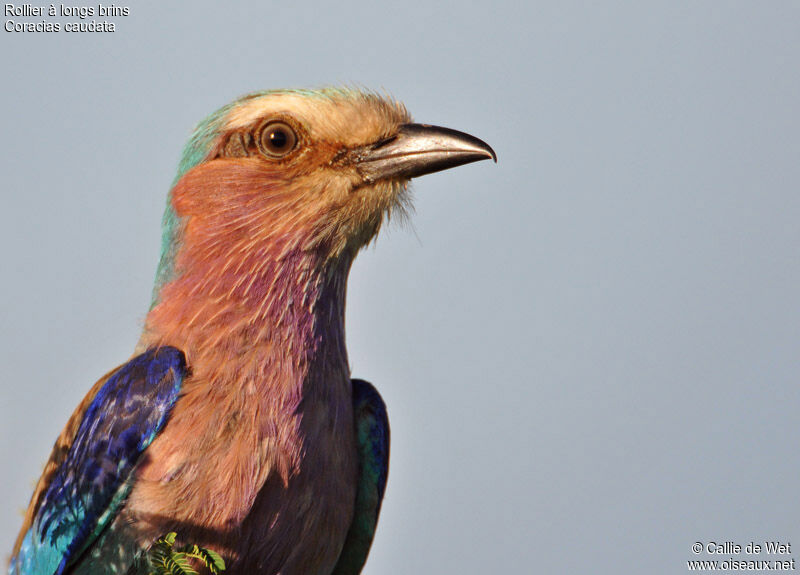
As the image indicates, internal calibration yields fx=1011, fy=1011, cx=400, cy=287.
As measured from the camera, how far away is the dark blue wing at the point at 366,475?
223 inches

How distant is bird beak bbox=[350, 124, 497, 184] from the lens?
5.18 meters

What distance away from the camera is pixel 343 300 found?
5.40 metres

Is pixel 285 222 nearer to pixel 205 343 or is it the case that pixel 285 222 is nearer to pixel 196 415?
pixel 205 343

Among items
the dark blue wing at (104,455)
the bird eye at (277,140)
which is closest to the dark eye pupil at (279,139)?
the bird eye at (277,140)

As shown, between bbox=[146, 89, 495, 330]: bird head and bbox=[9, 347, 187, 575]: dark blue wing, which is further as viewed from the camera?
bbox=[146, 89, 495, 330]: bird head

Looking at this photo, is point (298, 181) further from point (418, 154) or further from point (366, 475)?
point (366, 475)

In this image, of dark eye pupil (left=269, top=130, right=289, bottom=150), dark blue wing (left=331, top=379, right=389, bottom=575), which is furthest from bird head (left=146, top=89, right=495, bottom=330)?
dark blue wing (left=331, top=379, right=389, bottom=575)

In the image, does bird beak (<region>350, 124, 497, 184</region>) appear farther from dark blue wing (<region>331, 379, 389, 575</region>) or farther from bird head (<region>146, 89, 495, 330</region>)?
dark blue wing (<region>331, 379, 389, 575</region>)

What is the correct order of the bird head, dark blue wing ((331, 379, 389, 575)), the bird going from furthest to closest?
1. dark blue wing ((331, 379, 389, 575))
2. the bird head
3. the bird

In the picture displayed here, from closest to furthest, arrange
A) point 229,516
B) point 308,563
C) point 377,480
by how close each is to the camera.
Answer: point 229,516, point 308,563, point 377,480

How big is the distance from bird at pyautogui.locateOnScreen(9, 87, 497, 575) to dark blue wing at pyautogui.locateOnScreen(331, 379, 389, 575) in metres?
0.02

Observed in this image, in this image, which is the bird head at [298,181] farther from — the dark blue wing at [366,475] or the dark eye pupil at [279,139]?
the dark blue wing at [366,475]

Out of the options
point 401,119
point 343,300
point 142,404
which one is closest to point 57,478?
point 142,404

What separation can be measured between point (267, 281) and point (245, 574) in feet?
4.66
